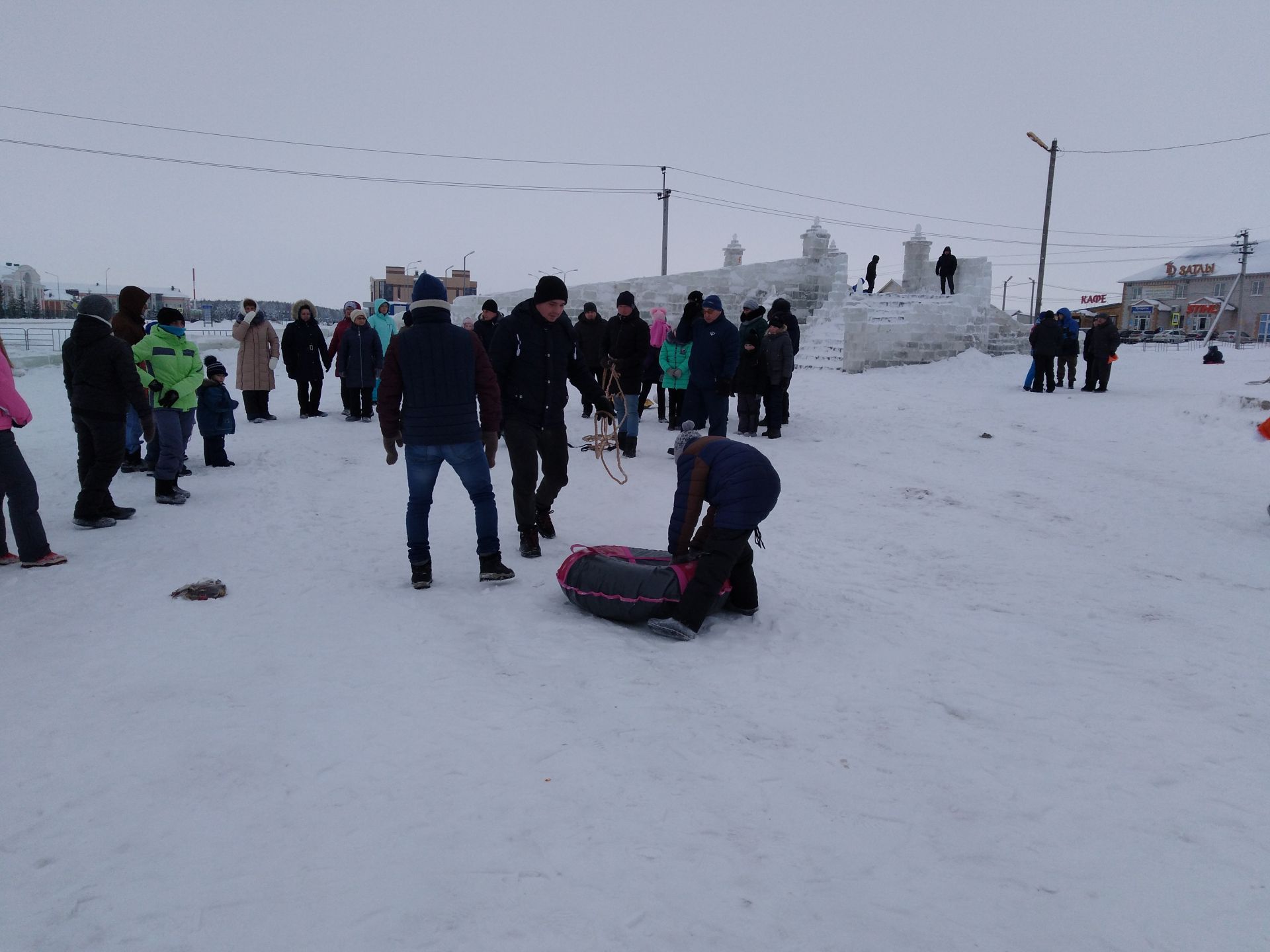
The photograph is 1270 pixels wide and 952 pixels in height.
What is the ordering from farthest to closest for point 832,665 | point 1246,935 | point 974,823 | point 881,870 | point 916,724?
point 832,665, point 916,724, point 974,823, point 881,870, point 1246,935

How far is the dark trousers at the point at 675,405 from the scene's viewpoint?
1139 cm

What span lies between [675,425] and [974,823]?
883 centimetres

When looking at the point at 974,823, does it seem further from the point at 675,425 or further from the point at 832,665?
the point at 675,425

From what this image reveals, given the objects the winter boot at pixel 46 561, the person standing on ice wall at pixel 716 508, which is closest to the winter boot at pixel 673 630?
the person standing on ice wall at pixel 716 508

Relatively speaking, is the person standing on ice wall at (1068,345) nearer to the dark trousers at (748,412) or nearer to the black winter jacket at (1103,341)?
the black winter jacket at (1103,341)

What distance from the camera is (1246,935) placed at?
229 cm

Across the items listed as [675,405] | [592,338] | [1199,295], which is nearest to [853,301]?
[675,405]

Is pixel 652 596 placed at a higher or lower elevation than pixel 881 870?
higher

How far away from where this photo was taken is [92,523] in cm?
615

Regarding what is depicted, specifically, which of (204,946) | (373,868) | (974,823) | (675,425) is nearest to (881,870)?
(974,823)

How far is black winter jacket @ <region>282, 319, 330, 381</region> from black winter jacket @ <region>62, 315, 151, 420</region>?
5921 mm

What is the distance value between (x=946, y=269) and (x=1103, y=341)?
708 centimetres

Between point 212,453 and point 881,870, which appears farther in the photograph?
point 212,453

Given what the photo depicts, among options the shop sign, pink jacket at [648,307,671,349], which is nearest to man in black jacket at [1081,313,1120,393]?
pink jacket at [648,307,671,349]
